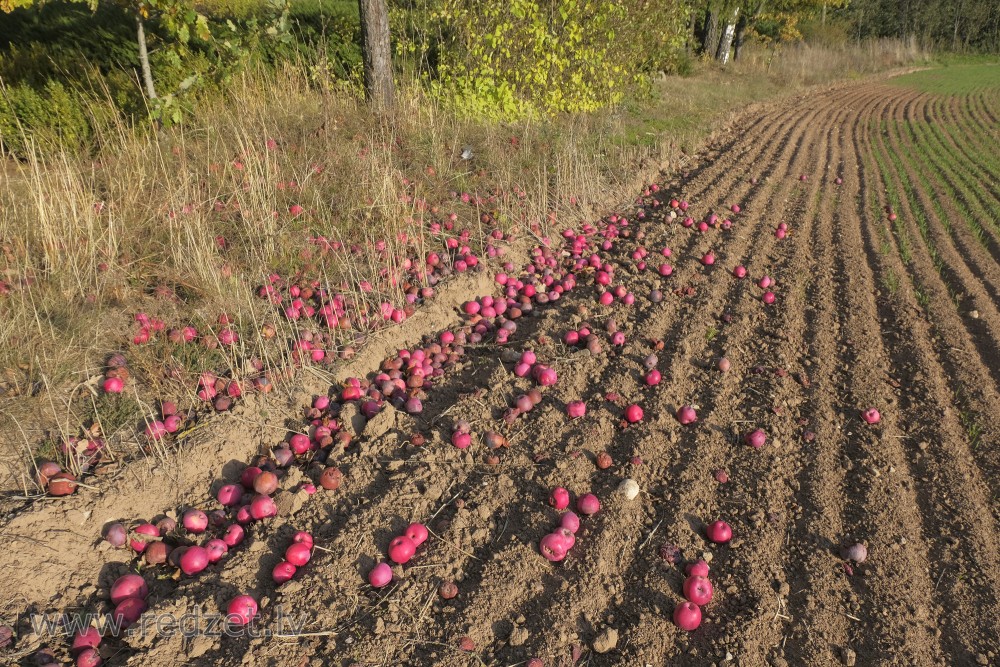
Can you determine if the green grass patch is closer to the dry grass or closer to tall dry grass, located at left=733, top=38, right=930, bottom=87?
tall dry grass, located at left=733, top=38, right=930, bottom=87

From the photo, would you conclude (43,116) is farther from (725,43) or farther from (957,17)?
(957,17)

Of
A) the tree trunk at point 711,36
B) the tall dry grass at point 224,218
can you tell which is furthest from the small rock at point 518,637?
the tree trunk at point 711,36

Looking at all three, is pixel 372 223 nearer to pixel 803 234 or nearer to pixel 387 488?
pixel 387 488

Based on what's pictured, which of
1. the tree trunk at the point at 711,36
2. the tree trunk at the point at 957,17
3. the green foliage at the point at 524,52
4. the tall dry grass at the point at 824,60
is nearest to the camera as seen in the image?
the green foliage at the point at 524,52

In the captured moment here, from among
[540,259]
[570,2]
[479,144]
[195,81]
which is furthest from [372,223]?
[570,2]

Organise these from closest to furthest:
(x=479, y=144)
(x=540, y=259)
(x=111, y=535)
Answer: (x=111, y=535) → (x=540, y=259) → (x=479, y=144)

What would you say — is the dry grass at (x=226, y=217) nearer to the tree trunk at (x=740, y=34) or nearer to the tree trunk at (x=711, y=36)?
the tree trunk at (x=711, y=36)

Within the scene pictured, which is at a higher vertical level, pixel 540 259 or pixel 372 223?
pixel 372 223

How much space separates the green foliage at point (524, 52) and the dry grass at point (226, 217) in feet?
2.46

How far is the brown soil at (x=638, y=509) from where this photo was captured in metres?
2.38

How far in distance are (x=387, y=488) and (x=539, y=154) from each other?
5357mm

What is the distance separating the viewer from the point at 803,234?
6.27 metres

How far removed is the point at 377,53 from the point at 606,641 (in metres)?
7.40

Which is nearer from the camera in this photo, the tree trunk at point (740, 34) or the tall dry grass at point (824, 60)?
the tall dry grass at point (824, 60)
